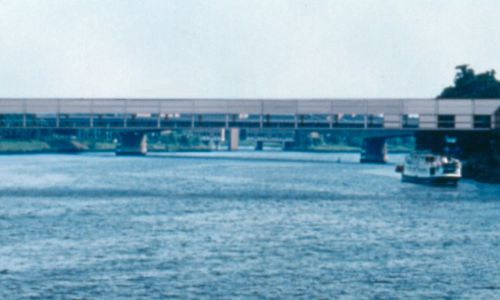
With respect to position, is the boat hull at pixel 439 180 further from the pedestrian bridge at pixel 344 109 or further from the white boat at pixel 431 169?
the pedestrian bridge at pixel 344 109

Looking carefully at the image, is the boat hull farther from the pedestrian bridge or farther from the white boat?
the pedestrian bridge

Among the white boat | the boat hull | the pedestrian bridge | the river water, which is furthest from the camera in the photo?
the pedestrian bridge

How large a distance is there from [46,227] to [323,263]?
89.5 ft

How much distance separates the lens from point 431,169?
459 feet

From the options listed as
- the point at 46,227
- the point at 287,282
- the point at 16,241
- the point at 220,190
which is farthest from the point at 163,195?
the point at 287,282

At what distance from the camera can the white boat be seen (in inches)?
5369

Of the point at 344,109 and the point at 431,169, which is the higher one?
the point at 344,109

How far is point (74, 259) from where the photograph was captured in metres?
56.9

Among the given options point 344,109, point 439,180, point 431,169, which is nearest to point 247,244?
point 439,180

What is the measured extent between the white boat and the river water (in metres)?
15.5

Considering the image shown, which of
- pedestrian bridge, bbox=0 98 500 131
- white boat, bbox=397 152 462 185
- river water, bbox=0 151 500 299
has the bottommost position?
river water, bbox=0 151 500 299

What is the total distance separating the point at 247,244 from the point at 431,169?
80.1 m

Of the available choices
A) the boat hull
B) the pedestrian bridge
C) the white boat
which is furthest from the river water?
the pedestrian bridge

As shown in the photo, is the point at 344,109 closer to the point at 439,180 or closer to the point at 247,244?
the point at 439,180
